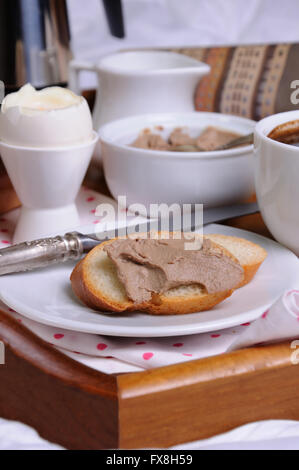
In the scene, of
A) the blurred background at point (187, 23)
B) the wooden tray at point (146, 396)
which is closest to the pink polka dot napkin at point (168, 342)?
the wooden tray at point (146, 396)

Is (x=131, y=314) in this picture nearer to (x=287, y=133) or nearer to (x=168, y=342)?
(x=168, y=342)

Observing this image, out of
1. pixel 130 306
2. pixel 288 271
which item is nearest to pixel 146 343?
pixel 130 306

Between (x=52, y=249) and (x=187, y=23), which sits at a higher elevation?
(x=52, y=249)

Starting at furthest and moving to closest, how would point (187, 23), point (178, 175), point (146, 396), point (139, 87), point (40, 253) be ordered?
1. point (187, 23)
2. point (139, 87)
3. point (178, 175)
4. point (40, 253)
5. point (146, 396)

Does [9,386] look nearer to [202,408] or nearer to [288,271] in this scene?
[202,408]

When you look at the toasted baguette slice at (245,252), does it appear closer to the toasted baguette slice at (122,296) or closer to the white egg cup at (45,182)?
the toasted baguette slice at (122,296)

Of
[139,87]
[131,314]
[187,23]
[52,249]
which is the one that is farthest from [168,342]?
[187,23]
